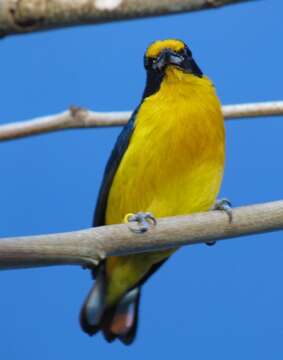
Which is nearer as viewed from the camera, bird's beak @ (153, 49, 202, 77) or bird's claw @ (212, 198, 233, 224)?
bird's claw @ (212, 198, 233, 224)

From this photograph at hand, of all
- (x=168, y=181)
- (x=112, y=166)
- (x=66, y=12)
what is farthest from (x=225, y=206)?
(x=66, y=12)

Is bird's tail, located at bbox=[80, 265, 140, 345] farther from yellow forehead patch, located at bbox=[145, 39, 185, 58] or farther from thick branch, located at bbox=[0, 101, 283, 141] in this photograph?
yellow forehead patch, located at bbox=[145, 39, 185, 58]

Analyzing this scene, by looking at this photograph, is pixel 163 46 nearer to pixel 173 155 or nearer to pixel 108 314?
pixel 173 155

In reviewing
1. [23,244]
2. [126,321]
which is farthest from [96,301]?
[23,244]

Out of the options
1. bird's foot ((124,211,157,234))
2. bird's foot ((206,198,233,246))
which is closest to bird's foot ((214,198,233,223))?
bird's foot ((206,198,233,246))

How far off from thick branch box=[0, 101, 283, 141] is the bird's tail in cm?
34

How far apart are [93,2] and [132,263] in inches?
43.2

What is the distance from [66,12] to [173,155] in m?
0.94

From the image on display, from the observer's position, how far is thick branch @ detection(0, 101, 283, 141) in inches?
53.6

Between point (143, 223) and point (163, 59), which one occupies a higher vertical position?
point (163, 59)

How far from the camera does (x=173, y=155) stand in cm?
133

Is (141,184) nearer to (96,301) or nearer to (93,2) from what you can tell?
(96,301)

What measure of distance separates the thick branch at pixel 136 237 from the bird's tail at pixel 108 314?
513 mm

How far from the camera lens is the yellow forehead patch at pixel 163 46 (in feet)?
4.50
